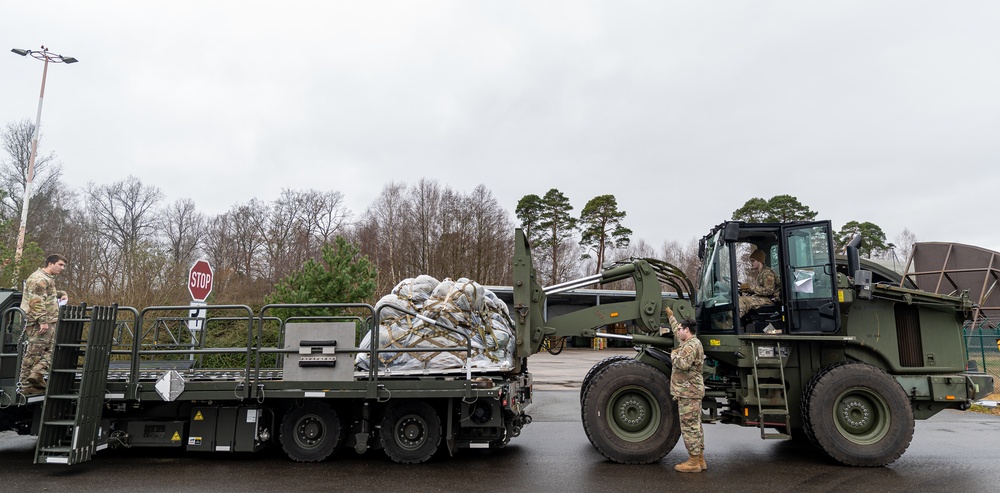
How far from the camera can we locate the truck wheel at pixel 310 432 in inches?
278

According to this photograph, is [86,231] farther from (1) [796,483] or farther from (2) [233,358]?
(1) [796,483]

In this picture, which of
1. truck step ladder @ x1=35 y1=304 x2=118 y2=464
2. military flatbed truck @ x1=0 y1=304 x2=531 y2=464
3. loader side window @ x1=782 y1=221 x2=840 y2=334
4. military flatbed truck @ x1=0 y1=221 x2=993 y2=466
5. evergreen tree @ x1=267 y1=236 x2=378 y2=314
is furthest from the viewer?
evergreen tree @ x1=267 y1=236 x2=378 y2=314

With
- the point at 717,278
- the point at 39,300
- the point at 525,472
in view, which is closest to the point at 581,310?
the point at 717,278

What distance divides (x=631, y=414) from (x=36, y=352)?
6.99 meters

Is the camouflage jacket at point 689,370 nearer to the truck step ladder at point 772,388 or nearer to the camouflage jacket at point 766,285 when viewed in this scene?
the truck step ladder at point 772,388

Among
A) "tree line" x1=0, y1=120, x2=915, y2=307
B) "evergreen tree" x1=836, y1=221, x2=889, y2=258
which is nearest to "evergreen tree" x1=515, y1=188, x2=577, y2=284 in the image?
"tree line" x1=0, y1=120, x2=915, y2=307

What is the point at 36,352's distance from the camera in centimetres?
687

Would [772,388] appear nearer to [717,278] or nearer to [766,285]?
[766,285]

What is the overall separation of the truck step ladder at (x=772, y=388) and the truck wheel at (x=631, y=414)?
98 cm

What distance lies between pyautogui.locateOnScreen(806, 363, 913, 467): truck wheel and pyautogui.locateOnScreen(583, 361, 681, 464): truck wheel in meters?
1.64

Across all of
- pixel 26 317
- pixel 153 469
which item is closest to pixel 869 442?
pixel 153 469

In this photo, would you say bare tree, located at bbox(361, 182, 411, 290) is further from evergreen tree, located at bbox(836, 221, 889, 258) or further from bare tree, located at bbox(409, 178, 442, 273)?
evergreen tree, located at bbox(836, 221, 889, 258)

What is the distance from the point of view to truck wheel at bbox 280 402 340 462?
23.2 ft

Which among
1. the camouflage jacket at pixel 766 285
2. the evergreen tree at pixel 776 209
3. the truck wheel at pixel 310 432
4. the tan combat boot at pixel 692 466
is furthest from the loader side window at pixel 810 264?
the evergreen tree at pixel 776 209
